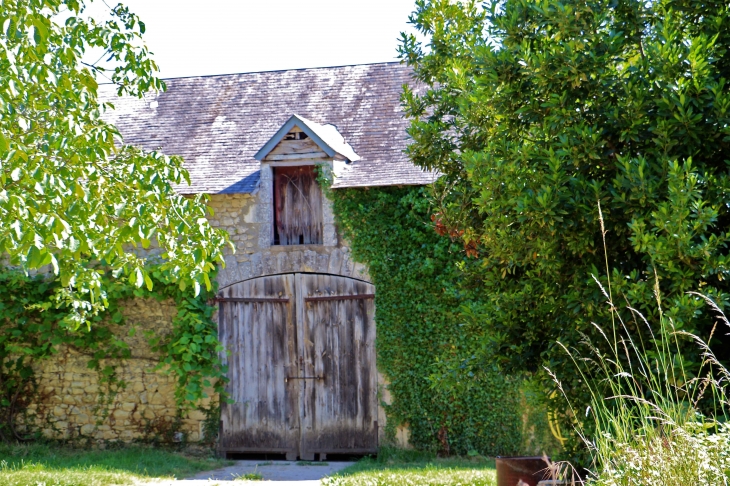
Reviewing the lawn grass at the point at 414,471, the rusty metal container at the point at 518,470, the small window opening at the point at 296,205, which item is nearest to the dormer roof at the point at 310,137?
the small window opening at the point at 296,205

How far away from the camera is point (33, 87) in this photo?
187 inches

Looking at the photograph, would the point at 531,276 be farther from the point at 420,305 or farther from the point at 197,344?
the point at 197,344

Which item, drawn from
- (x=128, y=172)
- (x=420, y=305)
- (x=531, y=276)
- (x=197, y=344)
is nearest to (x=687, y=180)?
(x=531, y=276)

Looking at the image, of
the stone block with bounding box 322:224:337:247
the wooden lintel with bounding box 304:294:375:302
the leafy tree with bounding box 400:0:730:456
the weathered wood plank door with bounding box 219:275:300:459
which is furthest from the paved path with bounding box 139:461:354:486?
the leafy tree with bounding box 400:0:730:456

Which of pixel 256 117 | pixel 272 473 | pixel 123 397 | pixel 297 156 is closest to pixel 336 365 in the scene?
pixel 272 473

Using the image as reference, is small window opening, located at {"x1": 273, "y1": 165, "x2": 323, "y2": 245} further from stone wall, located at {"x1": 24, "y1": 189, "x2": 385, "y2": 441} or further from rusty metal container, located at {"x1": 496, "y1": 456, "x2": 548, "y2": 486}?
rusty metal container, located at {"x1": 496, "y1": 456, "x2": 548, "y2": 486}

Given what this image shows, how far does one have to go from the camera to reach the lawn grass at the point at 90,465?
7.48 m

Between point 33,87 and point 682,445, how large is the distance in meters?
3.92

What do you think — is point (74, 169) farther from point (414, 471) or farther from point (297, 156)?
point (297, 156)

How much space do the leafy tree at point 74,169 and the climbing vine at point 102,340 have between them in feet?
13.7

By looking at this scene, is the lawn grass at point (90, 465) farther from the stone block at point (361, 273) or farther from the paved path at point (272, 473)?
the stone block at point (361, 273)

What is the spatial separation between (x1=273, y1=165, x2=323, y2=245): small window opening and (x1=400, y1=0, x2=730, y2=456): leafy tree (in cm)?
521

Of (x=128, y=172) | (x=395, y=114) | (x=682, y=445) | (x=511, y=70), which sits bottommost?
(x=682, y=445)

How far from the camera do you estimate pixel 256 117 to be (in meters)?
11.5
